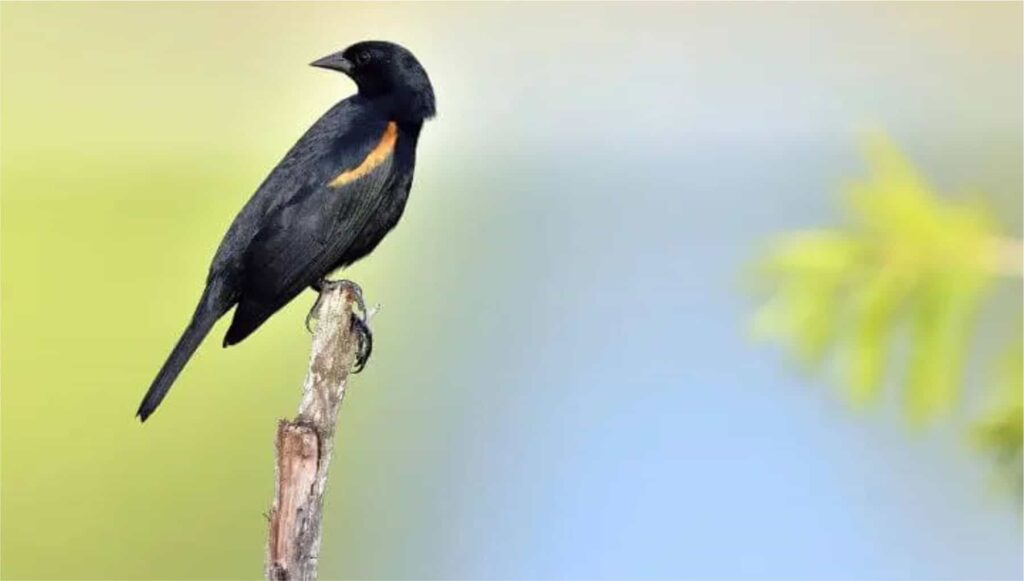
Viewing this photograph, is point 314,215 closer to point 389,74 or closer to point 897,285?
point 389,74

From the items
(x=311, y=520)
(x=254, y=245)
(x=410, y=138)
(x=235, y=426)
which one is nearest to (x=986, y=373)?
(x=311, y=520)

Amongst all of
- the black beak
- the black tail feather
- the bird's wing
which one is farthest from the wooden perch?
the black beak

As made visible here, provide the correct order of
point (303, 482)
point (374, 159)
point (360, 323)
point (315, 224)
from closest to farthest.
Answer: point (303, 482)
point (360, 323)
point (315, 224)
point (374, 159)

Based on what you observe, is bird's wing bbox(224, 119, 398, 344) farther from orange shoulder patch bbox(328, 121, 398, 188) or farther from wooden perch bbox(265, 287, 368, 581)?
wooden perch bbox(265, 287, 368, 581)

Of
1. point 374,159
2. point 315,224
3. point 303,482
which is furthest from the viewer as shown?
point 374,159

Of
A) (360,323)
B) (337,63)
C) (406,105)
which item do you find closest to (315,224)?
(360,323)

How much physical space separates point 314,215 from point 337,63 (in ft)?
2.52

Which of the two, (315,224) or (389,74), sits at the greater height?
(389,74)

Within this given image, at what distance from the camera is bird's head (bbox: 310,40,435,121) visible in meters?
3.84

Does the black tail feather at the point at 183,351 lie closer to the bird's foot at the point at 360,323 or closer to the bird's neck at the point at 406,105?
the bird's foot at the point at 360,323

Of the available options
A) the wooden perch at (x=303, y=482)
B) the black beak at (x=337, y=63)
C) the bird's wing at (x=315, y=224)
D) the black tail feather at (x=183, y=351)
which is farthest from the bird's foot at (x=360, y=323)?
the black beak at (x=337, y=63)

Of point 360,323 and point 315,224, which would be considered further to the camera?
point 315,224

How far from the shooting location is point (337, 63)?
154 inches

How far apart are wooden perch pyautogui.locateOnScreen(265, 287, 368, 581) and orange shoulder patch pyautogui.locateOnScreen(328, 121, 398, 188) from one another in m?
1.14
